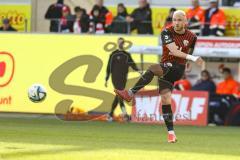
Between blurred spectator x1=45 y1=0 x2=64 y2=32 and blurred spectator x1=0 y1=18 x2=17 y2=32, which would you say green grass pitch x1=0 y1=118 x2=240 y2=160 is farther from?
blurred spectator x1=45 y1=0 x2=64 y2=32

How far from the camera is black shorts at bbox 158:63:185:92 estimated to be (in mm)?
14484

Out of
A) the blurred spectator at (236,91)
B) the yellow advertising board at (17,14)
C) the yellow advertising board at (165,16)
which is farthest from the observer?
the yellow advertising board at (17,14)

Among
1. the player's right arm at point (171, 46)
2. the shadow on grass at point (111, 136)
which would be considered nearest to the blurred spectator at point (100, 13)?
the shadow on grass at point (111, 136)

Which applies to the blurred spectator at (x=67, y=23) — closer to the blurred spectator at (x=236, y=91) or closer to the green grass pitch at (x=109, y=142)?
the green grass pitch at (x=109, y=142)

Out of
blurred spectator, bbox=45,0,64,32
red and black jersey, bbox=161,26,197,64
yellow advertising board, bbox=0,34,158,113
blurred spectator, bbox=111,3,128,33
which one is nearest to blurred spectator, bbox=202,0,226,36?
yellow advertising board, bbox=0,34,158,113

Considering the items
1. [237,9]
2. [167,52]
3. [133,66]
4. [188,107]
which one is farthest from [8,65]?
[167,52]

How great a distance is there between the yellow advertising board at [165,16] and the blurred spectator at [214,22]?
0.48 metres

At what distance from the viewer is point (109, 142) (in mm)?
14602

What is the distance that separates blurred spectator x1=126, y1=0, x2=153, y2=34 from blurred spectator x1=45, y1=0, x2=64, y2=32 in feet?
9.40

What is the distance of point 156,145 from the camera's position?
14.2 m

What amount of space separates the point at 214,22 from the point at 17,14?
25.0 feet

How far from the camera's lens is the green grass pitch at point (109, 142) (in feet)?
39.3

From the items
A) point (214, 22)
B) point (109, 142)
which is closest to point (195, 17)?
point (214, 22)

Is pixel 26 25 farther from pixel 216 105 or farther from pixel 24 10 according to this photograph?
pixel 216 105
